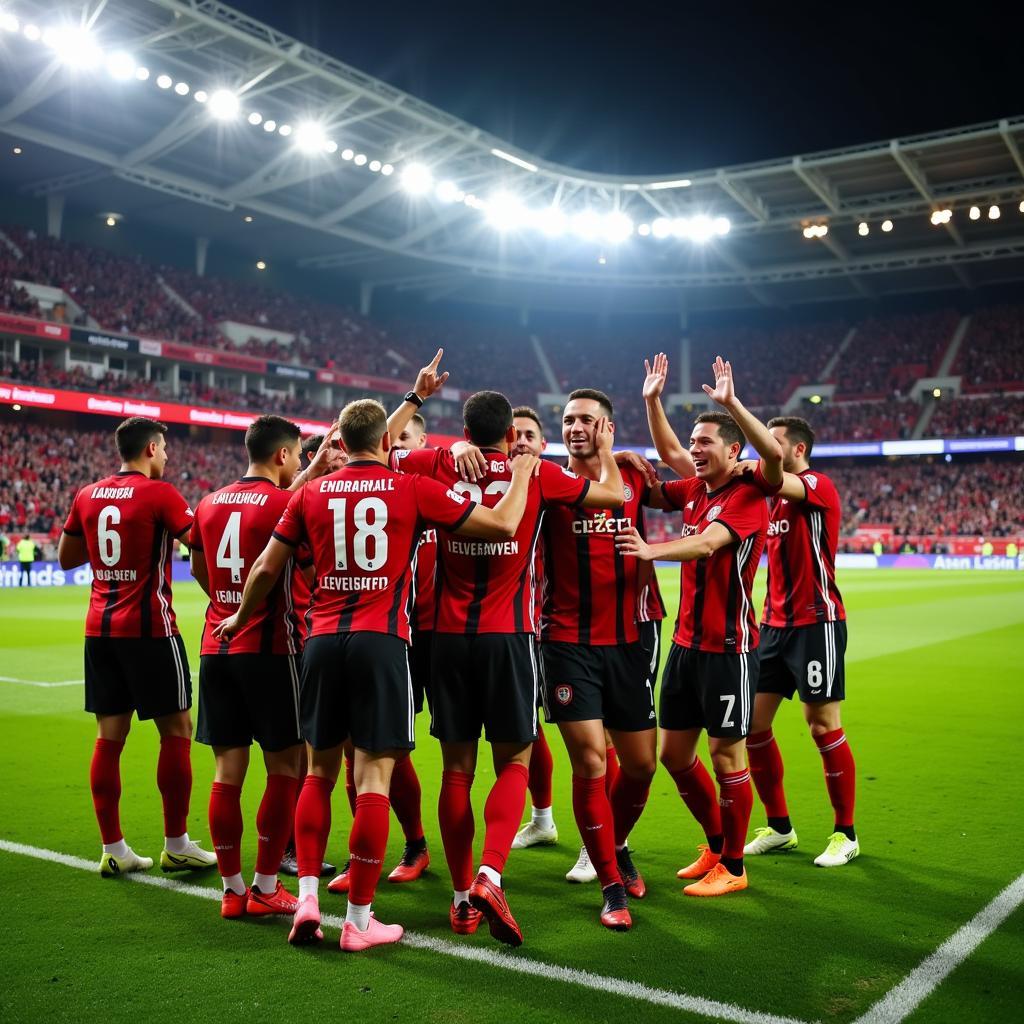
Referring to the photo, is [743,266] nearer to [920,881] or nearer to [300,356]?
[300,356]

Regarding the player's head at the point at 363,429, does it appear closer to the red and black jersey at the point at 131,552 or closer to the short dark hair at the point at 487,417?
the short dark hair at the point at 487,417

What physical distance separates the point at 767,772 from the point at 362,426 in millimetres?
3039

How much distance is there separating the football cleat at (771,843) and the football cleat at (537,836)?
109 cm

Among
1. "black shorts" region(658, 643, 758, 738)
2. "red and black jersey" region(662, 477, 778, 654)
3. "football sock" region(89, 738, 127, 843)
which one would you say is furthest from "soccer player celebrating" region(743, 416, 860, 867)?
"football sock" region(89, 738, 127, 843)

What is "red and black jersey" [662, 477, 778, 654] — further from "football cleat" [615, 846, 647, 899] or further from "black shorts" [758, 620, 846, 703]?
"football cleat" [615, 846, 647, 899]

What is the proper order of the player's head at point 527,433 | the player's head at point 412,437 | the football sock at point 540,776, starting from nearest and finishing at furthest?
the player's head at point 527,433
the football sock at point 540,776
the player's head at point 412,437

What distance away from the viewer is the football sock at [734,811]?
4848mm

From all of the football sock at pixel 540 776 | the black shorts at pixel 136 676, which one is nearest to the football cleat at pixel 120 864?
the black shorts at pixel 136 676

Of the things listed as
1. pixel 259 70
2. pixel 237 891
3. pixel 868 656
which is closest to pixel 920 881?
pixel 237 891

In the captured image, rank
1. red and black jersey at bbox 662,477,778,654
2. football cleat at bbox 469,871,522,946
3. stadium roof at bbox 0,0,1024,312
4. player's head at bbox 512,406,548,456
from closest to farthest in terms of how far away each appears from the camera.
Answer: football cleat at bbox 469,871,522,946, red and black jersey at bbox 662,477,778,654, player's head at bbox 512,406,548,456, stadium roof at bbox 0,0,1024,312

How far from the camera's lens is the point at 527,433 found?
5.34m

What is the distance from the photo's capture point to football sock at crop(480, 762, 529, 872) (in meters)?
4.21

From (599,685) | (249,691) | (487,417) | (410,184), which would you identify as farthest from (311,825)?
(410,184)

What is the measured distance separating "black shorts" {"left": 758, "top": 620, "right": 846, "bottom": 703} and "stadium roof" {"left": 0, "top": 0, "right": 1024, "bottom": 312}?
27543 mm
